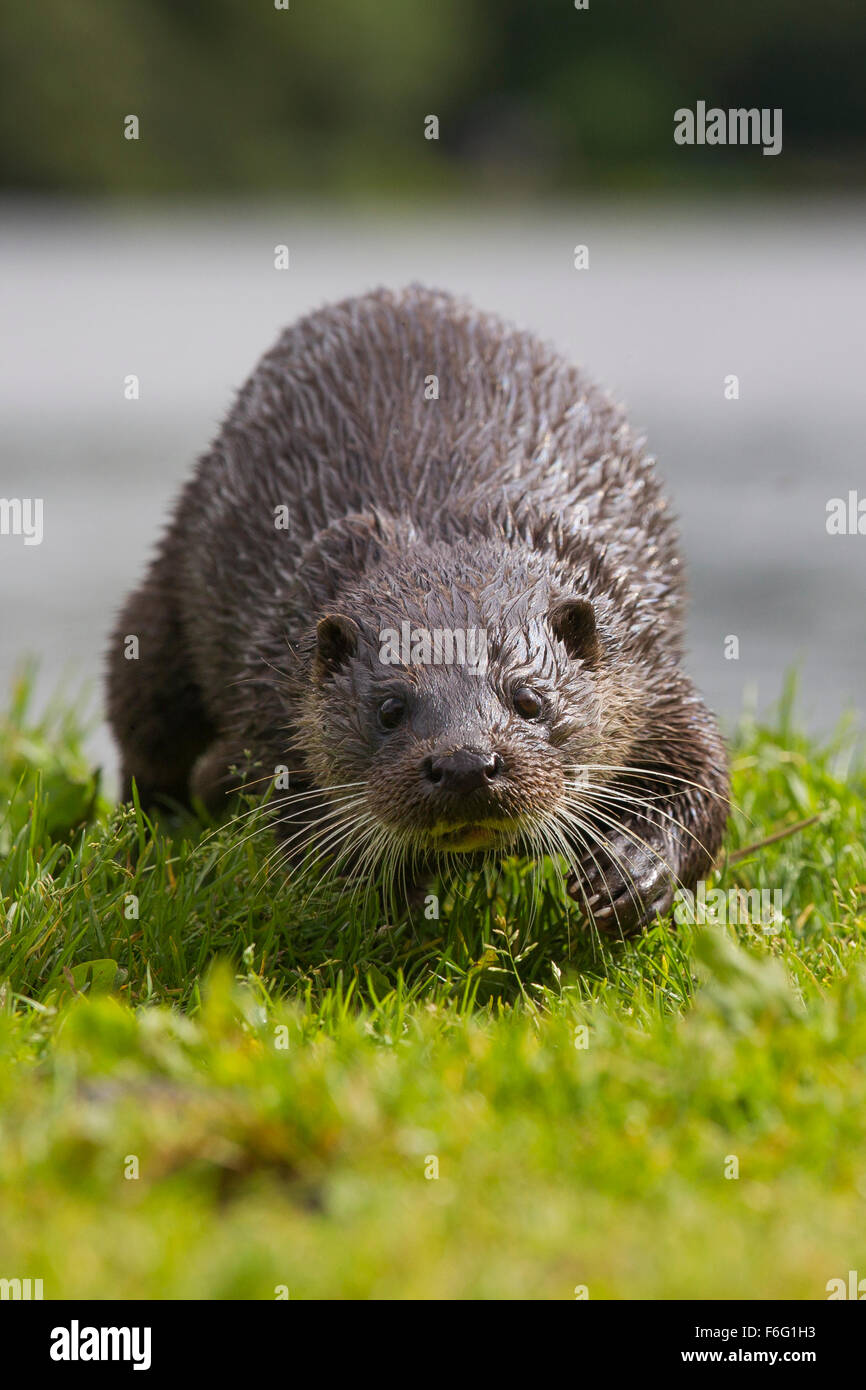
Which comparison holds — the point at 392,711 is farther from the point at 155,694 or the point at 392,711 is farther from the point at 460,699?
the point at 155,694

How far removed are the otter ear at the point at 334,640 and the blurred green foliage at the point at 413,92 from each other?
28.2 metres

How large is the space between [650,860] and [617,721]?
0.29 m

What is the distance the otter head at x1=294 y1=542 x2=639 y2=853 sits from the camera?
353 centimetres

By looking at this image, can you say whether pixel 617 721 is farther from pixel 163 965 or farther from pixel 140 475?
pixel 140 475

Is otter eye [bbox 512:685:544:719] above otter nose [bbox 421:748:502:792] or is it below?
above

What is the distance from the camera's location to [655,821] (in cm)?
400

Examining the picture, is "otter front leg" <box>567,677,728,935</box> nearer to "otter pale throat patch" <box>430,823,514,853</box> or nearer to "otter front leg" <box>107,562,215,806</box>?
"otter pale throat patch" <box>430,823,514,853</box>

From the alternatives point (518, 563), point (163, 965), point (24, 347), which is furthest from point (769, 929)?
point (24, 347)

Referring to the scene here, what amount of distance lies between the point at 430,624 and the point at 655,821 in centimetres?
64

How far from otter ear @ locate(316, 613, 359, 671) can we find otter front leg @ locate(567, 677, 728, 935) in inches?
21.6

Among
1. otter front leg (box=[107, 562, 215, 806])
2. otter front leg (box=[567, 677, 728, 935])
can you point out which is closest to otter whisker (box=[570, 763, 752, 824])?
otter front leg (box=[567, 677, 728, 935])

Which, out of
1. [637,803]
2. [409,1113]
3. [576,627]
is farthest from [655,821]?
[409,1113]

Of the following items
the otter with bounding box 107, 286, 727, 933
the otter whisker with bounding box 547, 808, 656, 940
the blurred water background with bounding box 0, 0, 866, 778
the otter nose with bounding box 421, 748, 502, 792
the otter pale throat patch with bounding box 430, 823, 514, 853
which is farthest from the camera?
the blurred water background with bounding box 0, 0, 866, 778

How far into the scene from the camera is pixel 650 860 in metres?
3.91
